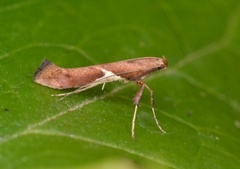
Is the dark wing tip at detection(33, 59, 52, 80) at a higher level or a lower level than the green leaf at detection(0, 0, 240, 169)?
A: higher

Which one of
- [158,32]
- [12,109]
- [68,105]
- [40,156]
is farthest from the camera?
[158,32]

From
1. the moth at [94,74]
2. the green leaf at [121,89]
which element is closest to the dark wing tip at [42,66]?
the moth at [94,74]

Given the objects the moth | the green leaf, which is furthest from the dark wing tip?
the green leaf

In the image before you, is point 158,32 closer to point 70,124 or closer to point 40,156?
point 70,124

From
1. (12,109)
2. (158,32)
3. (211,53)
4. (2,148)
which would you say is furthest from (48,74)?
(211,53)

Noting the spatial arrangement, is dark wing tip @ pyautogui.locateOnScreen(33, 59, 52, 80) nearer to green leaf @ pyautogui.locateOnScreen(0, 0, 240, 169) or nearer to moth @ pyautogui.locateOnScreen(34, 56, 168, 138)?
moth @ pyautogui.locateOnScreen(34, 56, 168, 138)

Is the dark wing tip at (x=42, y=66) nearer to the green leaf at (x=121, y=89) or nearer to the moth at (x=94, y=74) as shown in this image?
the moth at (x=94, y=74)

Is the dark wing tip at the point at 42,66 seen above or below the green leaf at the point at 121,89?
above
